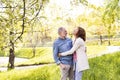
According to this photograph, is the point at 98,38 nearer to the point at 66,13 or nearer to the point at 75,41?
the point at 66,13

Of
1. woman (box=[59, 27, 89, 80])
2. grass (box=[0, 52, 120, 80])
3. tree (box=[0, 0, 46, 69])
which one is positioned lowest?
grass (box=[0, 52, 120, 80])

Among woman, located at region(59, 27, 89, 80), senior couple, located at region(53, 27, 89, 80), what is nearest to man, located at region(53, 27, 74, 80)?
senior couple, located at region(53, 27, 89, 80)

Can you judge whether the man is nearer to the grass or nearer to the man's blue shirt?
the man's blue shirt

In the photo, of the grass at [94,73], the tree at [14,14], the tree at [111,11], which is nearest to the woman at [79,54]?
the tree at [14,14]

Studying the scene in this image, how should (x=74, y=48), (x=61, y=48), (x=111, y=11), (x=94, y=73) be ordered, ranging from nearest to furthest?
(x=74, y=48) → (x=61, y=48) → (x=94, y=73) → (x=111, y=11)

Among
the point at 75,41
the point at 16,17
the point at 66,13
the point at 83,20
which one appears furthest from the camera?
the point at 83,20

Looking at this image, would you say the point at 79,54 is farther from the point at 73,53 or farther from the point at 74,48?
the point at 74,48

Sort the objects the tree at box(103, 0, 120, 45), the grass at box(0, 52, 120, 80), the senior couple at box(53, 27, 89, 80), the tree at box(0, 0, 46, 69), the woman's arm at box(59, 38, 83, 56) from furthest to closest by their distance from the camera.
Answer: the tree at box(103, 0, 120, 45)
the grass at box(0, 52, 120, 80)
the tree at box(0, 0, 46, 69)
the senior couple at box(53, 27, 89, 80)
the woman's arm at box(59, 38, 83, 56)

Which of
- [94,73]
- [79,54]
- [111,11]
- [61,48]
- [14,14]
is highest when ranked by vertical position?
[111,11]

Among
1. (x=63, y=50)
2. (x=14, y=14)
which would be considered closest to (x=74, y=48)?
(x=63, y=50)

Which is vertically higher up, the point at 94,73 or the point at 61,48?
the point at 61,48

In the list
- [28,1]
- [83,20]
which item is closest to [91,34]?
[83,20]

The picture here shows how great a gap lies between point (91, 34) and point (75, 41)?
147ft

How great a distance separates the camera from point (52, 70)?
16.4 metres
